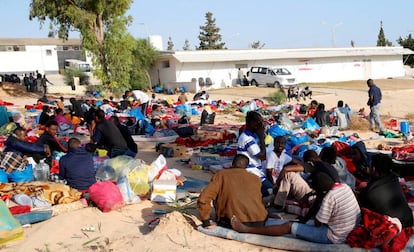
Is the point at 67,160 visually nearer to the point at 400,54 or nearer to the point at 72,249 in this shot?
the point at 72,249

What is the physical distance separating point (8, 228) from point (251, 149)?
10.6 ft

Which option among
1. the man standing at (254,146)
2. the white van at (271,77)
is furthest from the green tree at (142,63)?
the man standing at (254,146)

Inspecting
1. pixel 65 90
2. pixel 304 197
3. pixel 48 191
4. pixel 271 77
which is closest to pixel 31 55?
pixel 65 90

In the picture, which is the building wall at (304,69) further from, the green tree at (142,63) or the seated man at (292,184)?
the seated man at (292,184)

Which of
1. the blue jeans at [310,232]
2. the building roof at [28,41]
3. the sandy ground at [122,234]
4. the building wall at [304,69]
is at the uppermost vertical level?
the building roof at [28,41]

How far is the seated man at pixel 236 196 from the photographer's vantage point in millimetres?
5238

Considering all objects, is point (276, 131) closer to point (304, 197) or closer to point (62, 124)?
point (304, 197)

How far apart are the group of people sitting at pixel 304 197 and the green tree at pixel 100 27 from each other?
65.2 ft

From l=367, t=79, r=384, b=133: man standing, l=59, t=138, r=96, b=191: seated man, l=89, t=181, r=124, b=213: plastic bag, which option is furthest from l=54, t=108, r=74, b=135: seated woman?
l=367, t=79, r=384, b=133: man standing

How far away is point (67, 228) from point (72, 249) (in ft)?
1.95

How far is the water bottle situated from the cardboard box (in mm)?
2222

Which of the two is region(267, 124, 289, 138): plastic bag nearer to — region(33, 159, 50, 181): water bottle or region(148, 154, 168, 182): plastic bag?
region(148, 154, 168, 182): plastic bag

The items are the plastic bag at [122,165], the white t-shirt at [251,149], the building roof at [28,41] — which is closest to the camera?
the white t-shirt at [251,149]

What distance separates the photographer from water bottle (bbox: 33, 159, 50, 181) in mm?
7962
